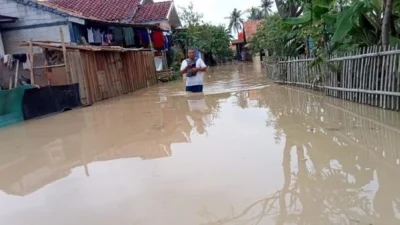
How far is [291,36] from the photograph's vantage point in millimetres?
16734

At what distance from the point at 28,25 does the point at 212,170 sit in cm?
1575

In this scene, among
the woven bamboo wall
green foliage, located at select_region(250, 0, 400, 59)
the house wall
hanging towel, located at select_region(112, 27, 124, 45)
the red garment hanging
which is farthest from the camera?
the red garment hanging

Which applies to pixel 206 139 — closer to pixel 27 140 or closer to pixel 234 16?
pixel 27 140

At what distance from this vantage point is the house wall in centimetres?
1741

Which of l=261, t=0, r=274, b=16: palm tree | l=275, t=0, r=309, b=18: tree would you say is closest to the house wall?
l=275, t=0, r=309, b=18: tree

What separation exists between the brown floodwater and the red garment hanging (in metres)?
16.6

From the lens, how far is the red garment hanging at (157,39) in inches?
975

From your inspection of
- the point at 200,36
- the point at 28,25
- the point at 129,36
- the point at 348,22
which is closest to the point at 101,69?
the point at 28,25

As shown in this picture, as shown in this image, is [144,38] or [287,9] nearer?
[287,9]

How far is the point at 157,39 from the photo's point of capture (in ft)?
81.5

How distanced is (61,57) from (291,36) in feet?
30.6

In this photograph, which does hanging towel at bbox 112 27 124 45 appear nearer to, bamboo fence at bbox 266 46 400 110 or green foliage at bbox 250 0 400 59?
green foliage at bbox 250 0 400 59

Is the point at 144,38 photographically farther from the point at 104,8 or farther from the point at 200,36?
the point at 200,36

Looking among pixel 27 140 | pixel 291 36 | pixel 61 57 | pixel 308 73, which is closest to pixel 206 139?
pixel 27 140
